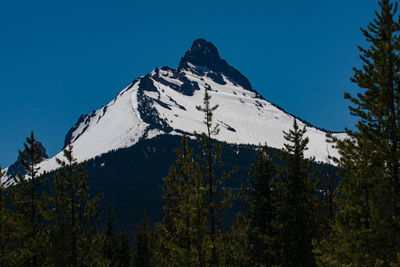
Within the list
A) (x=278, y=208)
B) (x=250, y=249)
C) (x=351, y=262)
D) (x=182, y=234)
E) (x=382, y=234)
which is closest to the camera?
(x=382, y=234)

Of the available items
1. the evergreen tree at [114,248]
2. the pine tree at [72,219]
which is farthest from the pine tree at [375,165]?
the evergreen tree at [114,248]

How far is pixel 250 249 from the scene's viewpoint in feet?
81.3

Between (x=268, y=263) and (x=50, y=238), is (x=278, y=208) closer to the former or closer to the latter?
(x=268, y=263)

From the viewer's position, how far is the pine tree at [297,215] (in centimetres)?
1975

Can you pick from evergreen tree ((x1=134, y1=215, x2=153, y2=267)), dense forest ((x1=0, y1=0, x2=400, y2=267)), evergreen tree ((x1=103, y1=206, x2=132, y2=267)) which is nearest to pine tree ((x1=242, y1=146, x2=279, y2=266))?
dense forest ((x1=0, y1=0, x2=400, y2=267))

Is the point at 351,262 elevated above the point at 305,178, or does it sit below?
below

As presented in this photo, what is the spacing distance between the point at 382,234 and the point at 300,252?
7.56m

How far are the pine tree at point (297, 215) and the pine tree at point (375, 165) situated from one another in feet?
12.2

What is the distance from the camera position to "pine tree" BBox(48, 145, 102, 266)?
2045 centimetres

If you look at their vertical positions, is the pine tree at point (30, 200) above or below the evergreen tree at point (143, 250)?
above

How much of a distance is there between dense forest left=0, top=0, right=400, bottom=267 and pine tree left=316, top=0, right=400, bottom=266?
0.04 meters

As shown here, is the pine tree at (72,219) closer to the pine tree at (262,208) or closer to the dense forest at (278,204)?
the dense forest at (278,204)

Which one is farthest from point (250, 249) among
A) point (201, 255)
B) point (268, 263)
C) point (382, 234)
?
point (382, 234)

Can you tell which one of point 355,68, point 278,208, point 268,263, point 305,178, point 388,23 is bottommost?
point 268,263
